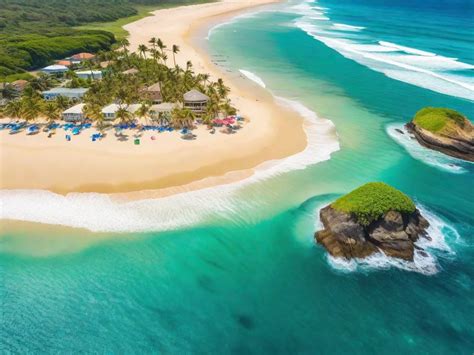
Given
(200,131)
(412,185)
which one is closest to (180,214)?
(200,131)

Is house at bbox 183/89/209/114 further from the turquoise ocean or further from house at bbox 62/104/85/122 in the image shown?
the turquoise ocean

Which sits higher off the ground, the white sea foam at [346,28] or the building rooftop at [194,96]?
the white sea foam at [346,28]

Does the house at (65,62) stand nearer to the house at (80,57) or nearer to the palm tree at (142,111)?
the house at (80,57)

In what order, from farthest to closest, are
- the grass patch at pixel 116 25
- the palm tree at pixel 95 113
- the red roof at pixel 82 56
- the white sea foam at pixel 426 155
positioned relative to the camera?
the grass patch at pixel 116 25, the red roof at pixel 82 56, the palm tree at pixel 95 113, the white sea foam at pixel 426 155

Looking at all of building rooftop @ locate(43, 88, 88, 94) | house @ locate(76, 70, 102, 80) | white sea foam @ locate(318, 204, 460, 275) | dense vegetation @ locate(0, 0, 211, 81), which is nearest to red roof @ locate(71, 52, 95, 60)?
dense vegetation @ locate(0, 0, 211, 81)

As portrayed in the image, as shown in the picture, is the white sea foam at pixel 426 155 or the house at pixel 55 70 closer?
the white sea foam at pixel 426 155

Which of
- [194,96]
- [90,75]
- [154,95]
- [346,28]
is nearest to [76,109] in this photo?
[154,95]

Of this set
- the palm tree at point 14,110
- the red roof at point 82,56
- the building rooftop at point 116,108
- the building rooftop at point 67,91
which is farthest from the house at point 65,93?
the red roof at point 82,56
